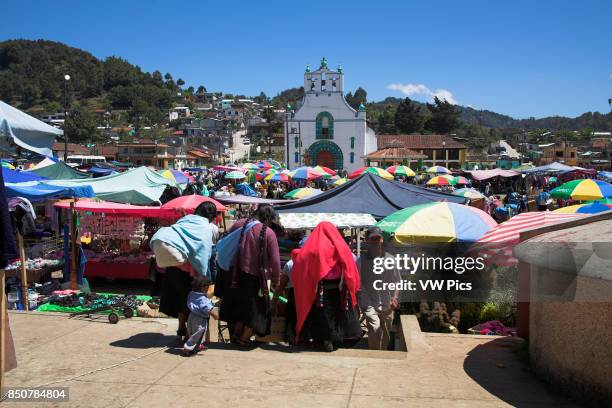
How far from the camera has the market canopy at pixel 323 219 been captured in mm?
8383

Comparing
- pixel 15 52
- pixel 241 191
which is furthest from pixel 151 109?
pixel 241 191

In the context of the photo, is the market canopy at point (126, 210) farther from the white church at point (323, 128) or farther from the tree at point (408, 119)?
the tree at point (408, 119)

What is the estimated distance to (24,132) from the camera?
5.11 metres

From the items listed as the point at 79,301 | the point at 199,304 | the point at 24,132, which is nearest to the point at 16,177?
the point at 79,301

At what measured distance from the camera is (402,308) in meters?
6.79

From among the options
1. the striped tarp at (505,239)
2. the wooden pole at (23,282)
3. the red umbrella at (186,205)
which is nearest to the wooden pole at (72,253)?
the wooden pole at (23,282)

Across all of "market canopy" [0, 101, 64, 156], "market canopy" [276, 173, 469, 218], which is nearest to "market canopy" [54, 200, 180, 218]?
"market canopy" [276, 173, 469, 218]

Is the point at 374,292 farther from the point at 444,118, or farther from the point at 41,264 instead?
the point at 444,118

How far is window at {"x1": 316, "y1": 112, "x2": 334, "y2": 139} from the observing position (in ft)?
195

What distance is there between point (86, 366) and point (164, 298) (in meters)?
0.91

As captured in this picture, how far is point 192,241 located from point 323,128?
55.5m

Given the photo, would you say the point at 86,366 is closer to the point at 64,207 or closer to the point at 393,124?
the point at 64,207

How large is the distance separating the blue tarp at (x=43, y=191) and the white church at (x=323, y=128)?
1929 inches

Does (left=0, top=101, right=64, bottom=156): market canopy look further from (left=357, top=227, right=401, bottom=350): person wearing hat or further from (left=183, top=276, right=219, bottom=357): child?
(left=357, top=227, right=401, bottom=350): person wearing hat
